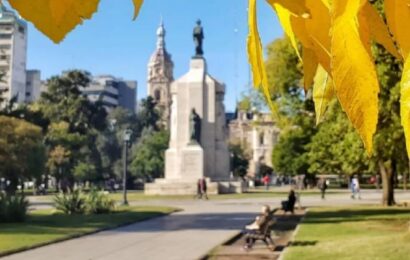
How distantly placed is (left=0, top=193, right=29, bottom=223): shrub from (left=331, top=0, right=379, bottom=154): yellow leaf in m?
21.3

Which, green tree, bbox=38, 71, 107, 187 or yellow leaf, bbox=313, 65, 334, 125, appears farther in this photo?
green tree, bbox=38, 71, 107, 187

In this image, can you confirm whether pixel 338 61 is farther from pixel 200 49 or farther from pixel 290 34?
pixel 200 49

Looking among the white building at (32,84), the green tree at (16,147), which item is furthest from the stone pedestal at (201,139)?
the white building at (32,84)

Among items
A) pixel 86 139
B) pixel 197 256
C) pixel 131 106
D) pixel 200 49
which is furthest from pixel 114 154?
pixel 197 256

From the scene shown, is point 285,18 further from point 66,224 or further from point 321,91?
point 66,224

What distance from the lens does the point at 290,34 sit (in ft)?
3.53

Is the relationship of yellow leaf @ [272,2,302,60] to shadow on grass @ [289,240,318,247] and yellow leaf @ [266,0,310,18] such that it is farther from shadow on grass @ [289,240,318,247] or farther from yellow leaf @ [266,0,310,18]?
shadow on grass @ [289,240,318,247]

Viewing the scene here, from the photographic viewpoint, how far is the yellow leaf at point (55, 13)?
1.00m

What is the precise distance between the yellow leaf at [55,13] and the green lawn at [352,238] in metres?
10.5

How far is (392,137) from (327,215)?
4958 millimetres

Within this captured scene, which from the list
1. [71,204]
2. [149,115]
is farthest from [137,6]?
[149,115]

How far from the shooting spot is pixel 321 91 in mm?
1146

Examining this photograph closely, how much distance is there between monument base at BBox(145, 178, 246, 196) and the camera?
147 ft

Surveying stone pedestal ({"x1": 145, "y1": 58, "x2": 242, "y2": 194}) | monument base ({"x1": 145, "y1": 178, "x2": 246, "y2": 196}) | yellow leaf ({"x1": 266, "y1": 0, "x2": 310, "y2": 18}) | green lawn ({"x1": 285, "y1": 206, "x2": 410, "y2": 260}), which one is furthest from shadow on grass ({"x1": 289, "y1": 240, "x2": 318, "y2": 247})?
stone pedestal ({"x1": 145, "y1": 58, "x2": 242, "y2": 194})
